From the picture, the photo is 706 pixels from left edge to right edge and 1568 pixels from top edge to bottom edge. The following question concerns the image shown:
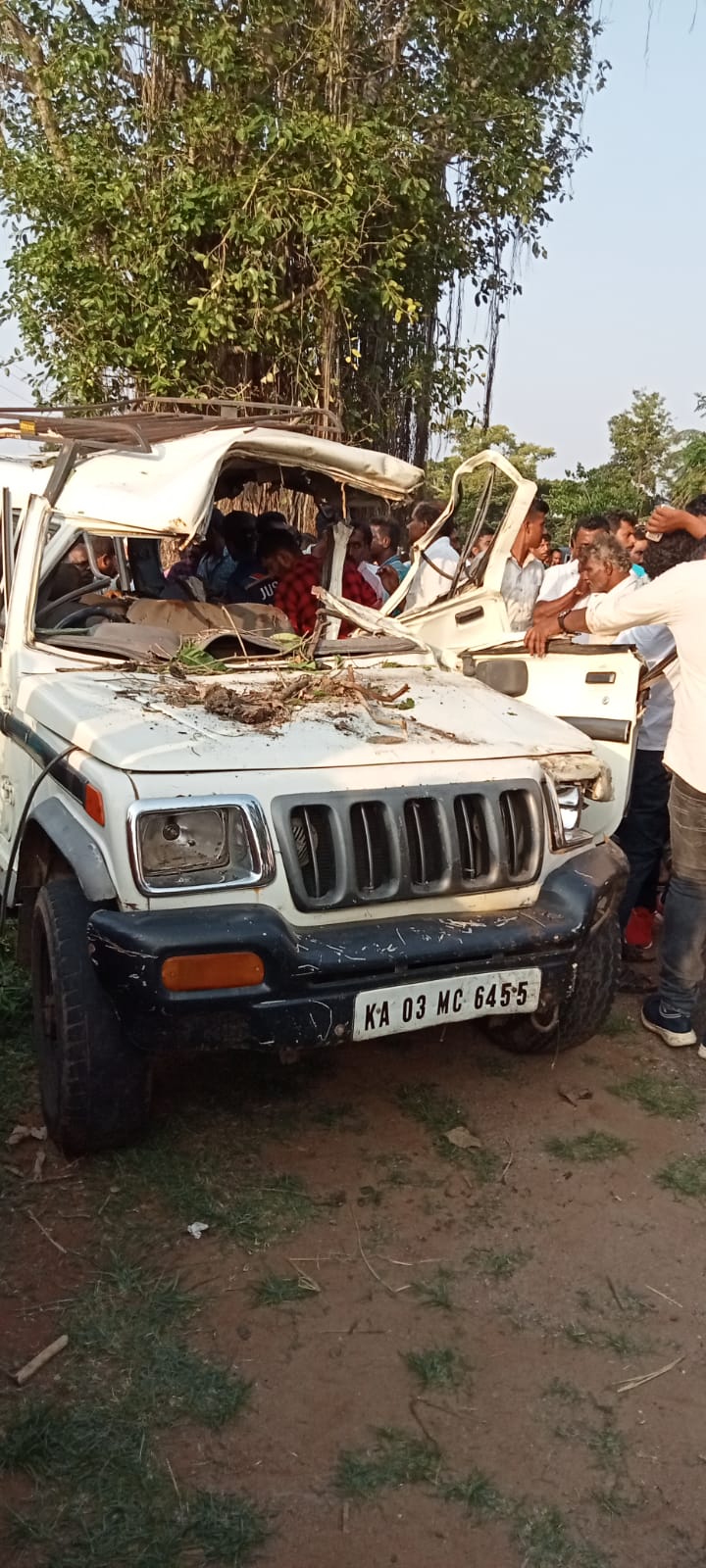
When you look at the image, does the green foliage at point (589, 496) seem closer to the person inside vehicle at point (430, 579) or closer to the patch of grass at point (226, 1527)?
the person inside vehicle at point (430, 579)

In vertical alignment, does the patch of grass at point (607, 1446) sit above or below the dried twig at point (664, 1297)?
above

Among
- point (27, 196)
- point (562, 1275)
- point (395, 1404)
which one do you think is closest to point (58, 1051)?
point (395, 1404)

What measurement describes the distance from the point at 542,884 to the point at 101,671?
1670mm

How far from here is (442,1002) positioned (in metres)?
3.19

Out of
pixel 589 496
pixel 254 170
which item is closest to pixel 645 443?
pixel 589 496

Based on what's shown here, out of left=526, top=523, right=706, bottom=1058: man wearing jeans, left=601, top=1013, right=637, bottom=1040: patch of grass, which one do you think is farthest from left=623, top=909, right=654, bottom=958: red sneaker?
left=526, top=523, right=706, bottom=1058: man wearing jeans

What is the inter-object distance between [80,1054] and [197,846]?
2.17 feet

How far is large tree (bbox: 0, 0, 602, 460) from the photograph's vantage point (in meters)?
9.74

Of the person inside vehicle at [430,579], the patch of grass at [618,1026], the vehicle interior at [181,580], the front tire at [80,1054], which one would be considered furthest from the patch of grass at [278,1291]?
the person inside vehicle at [430,579]

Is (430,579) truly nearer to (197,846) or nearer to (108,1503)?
(197,846)

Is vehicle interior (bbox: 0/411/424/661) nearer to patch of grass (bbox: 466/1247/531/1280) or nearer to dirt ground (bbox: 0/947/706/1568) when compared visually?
dirt ground (bbox: 0/947/706/1568)

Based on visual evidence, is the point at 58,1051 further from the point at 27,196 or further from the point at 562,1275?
the point at 27,196

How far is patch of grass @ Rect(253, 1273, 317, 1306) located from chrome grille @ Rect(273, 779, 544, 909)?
95cm

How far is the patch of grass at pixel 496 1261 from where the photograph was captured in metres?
2.94
